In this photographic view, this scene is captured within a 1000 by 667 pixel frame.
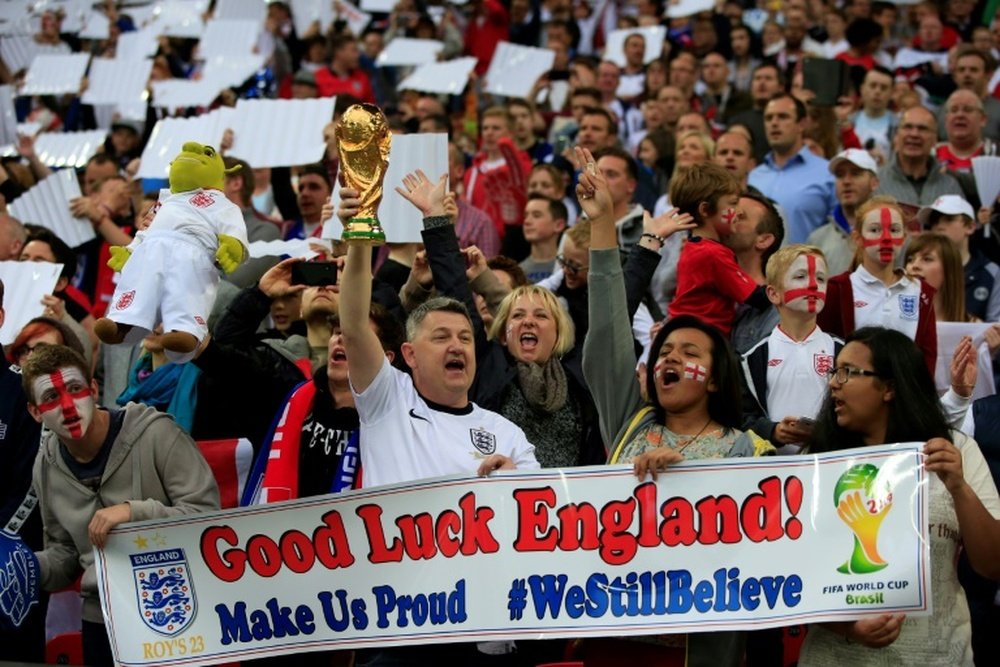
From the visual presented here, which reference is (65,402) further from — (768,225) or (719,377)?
(768,225)

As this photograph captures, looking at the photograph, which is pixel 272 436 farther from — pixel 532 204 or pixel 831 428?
pixel 532 204

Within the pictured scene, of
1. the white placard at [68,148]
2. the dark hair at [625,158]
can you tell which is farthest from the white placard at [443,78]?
the dark hair at [625,158]

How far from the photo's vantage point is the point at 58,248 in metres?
9.50

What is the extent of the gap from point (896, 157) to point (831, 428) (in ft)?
16.0

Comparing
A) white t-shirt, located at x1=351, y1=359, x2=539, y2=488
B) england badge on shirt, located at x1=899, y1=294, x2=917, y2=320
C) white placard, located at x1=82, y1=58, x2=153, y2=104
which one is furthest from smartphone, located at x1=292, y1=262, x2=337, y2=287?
white placard, located at x1=82, y1=58, x2=153, y2=104

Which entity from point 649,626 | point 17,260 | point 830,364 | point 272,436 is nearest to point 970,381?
point 830,364

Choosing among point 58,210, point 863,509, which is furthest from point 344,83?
point 863,509

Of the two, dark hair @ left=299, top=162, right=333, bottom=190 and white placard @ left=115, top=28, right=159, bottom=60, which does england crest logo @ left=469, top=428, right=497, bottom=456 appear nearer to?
dark hair @ left=299, top=162, right=333, bottom=190

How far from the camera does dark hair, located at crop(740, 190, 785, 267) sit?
25.2 ft

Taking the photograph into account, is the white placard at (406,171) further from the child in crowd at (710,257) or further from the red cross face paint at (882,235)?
the red cross face paint at (882,235)

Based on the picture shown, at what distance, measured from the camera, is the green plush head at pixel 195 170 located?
665 centimetres

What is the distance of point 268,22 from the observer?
17250 mm

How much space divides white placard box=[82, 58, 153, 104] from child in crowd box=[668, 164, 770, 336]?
8.35 meters

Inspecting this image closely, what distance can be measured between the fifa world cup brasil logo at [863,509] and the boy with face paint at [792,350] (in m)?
1.14
